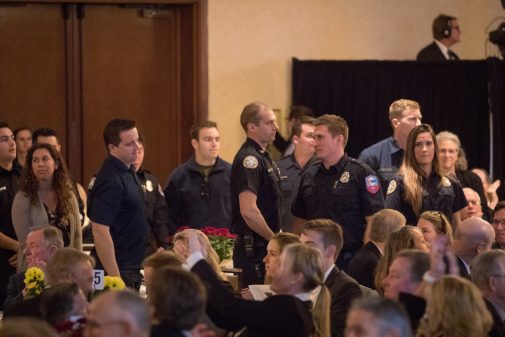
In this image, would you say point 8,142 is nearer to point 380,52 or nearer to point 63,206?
point 63,206

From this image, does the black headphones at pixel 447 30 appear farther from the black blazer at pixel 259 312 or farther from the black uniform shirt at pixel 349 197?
the black blazer at pixel 259 312

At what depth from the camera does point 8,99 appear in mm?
9688

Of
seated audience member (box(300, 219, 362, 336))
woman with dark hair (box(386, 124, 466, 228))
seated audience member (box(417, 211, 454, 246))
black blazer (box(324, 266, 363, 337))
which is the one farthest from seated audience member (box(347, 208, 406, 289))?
woman with dark hair (box(386, 124, 466, 228))

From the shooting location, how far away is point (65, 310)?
447cm

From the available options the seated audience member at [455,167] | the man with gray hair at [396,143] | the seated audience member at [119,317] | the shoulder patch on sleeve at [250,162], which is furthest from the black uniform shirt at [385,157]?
the seated audience member at [119,317]

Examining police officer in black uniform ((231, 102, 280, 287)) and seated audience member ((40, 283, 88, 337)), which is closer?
seated audience member ((40, 283, 88, 337))

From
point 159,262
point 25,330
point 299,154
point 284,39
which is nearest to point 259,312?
point 159,262

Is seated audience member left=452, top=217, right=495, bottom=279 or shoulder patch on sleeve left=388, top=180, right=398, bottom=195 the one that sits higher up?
shoulder patch on sleeve left=388, top=180, right=398, bottom=195

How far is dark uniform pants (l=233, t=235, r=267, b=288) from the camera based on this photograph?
6957 mm

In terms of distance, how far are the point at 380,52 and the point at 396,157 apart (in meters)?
2.58

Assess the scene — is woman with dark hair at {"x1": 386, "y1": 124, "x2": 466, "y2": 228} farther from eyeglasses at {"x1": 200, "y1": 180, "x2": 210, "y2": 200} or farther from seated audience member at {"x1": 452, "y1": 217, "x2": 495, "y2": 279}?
eyeglasses at {"x1": 200, "y1": 180, "x2": 210, "y2": 200}

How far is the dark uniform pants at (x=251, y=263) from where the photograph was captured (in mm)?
6957

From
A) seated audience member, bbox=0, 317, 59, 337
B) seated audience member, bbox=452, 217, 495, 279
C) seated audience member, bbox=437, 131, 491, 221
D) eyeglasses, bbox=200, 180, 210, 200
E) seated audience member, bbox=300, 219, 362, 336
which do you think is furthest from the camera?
eyeglasses, bbox=200, 180, 210, 200

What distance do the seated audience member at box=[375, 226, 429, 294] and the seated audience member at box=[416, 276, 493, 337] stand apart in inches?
49.4
